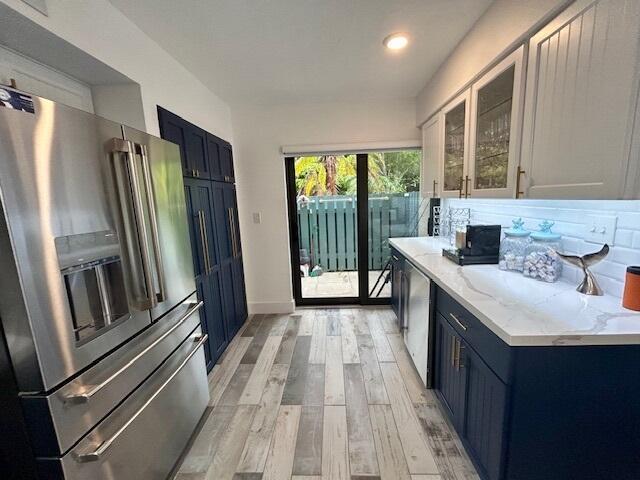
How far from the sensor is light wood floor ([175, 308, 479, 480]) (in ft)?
4.89

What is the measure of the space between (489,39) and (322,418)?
8.53 feet

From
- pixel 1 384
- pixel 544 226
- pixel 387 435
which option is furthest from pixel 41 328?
pixel 544 226

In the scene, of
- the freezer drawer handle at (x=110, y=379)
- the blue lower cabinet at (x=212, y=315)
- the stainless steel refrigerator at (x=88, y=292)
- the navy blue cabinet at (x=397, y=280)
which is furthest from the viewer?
the navy blue cabinet at (x=397, y=280)

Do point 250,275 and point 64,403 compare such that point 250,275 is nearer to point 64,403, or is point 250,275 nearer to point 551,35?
point 64,403

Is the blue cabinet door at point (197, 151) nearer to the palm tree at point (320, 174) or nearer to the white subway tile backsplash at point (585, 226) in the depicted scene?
the palm tree at point (320, 174)

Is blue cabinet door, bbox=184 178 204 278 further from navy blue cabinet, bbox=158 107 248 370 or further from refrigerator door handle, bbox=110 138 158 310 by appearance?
refrigerator door handle, bbox=110 138 158 310

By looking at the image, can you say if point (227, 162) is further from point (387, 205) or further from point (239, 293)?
point (387, 205)

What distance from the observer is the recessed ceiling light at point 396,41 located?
6.05ft

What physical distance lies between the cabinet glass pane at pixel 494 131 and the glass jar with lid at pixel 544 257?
1.35 ft

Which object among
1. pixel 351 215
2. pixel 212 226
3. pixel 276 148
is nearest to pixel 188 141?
pixel 212 226

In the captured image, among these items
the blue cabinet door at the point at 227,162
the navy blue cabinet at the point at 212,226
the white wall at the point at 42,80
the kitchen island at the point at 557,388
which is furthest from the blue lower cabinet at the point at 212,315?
the kitchen island at the point at 557,388

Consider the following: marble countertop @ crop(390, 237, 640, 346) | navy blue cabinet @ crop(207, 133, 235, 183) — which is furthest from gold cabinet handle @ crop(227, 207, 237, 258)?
marble countertop @ crop(390, 237, 640, 346)

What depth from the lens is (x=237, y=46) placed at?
1910 millimetres

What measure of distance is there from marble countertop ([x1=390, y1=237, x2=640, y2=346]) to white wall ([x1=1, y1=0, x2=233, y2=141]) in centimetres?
215
